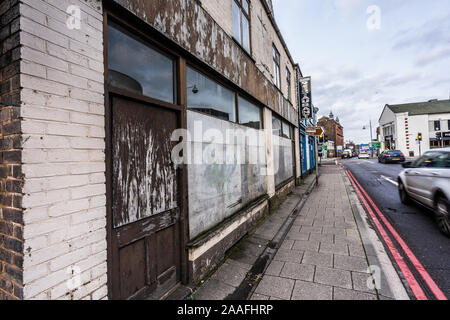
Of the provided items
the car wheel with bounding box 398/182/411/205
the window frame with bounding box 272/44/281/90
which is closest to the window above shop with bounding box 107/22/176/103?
the window frame with bounding box 272/44/281/90

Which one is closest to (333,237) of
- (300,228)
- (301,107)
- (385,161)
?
(300,228)

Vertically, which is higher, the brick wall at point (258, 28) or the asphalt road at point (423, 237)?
the brick wall at point (258, 28)

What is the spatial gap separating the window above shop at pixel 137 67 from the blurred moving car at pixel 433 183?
560 cm

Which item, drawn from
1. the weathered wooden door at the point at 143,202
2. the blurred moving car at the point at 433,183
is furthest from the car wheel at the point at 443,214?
the weathered wooden door at the point at 143,202

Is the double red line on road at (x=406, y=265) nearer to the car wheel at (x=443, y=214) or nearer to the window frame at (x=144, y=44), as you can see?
the car wheel at (x=443, y=214)

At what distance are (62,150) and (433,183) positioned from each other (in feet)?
22.1

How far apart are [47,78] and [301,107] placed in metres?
13.1

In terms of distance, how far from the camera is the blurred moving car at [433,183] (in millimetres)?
4254

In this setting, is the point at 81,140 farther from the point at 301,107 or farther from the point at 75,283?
the point at 301,107

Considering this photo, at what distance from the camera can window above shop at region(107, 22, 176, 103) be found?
7.30 feet

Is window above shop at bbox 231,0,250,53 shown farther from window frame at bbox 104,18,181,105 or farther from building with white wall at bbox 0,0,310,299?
window frame at bbox 104,18,181,105

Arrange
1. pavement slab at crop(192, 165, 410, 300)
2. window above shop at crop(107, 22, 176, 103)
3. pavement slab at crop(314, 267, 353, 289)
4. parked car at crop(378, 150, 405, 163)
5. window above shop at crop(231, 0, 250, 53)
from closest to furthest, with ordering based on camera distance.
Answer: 1. window above shop at crop(107, 22, 176, 103)
2. pavement slab at crop(192, 165, 410, 300)
3. pavement slab at crop(314, 267, 353, 289)
4. window above shop at crop(231, 0, 250, 53)
5. parked car at crop(378, 150, 405, 163)

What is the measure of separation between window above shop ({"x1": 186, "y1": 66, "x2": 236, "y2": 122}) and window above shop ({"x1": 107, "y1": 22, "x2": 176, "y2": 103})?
43 centimetres

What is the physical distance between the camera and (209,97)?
3918mm
